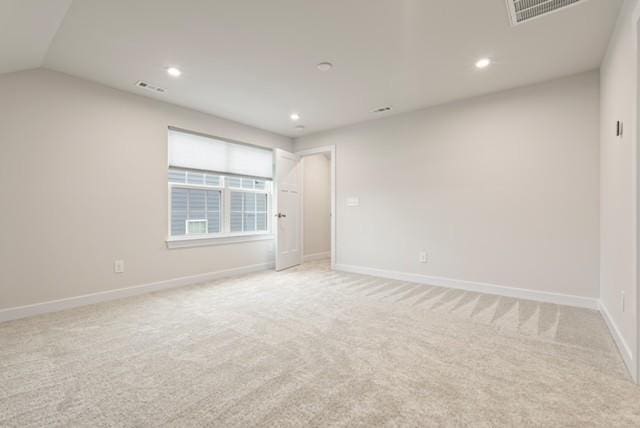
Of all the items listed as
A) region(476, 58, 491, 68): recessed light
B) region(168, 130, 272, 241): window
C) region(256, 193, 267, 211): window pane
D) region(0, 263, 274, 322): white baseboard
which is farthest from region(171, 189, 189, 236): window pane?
region(476, 58, 491, 68): recessed light

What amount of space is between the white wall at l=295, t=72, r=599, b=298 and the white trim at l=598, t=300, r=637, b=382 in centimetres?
42

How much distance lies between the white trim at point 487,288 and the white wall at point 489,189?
0.06 meters

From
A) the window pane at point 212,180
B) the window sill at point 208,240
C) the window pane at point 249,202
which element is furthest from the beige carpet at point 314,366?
the window pane at point 249,202

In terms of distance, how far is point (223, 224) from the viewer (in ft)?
14.6

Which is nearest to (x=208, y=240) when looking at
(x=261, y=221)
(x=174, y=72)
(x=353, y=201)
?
(x=261, y=221)

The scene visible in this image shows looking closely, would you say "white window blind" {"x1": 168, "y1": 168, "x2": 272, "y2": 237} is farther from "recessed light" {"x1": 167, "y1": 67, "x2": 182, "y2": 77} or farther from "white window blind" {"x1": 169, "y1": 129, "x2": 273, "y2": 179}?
"recessed light" {"x1": 167, "y1": 67, "x2": 182, "y2": 77}

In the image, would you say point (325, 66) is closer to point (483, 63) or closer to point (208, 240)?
point (483, 63)

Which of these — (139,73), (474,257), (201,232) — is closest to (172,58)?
(139,73)

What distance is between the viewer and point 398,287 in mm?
3764

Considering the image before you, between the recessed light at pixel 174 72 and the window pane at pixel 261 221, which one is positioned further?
the window pane at pixel 261 221

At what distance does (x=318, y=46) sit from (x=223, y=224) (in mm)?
2929

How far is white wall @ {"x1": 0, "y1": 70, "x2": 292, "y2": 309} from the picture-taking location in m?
2.66

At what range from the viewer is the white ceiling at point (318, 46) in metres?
2.03

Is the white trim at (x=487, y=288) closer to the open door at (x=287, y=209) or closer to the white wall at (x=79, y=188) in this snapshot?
the open door at (x=287, y=209)
